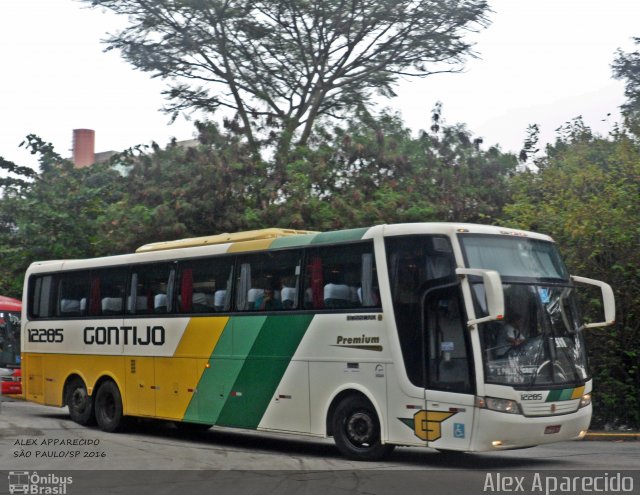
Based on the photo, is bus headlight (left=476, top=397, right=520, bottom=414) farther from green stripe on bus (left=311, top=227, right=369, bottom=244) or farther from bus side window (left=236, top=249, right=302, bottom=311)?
bus side window (left=236, top=249, right=302, bottom=311)

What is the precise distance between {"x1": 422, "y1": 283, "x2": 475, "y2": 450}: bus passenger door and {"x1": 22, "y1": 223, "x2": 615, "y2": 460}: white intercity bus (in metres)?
0.02

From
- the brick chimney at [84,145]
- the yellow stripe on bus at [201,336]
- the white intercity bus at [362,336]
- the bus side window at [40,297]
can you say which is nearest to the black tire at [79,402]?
the white intercity bus at [362,336]

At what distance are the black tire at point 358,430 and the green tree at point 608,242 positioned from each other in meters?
6.99

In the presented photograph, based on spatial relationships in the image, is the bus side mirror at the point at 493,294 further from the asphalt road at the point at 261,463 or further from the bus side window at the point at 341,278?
the bus side window at the point at 341,278

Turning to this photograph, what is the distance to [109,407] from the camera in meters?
18.9

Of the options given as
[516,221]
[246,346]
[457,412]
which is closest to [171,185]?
[516,221]

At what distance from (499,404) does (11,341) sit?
73.9 feet

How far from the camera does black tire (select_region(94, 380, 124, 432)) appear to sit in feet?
60.6

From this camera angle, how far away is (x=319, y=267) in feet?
47.4

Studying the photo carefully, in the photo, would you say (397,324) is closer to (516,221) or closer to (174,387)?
(174,387)

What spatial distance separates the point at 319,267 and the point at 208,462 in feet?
10.5

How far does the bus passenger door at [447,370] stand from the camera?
1234 cm

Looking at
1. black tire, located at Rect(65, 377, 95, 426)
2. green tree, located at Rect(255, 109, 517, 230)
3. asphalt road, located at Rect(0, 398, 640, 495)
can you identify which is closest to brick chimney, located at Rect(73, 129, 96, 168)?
green tree, located at Rect(255, 109, 517, 230)

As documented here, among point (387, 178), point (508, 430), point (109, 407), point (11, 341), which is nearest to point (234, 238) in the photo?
point (109, 407)
